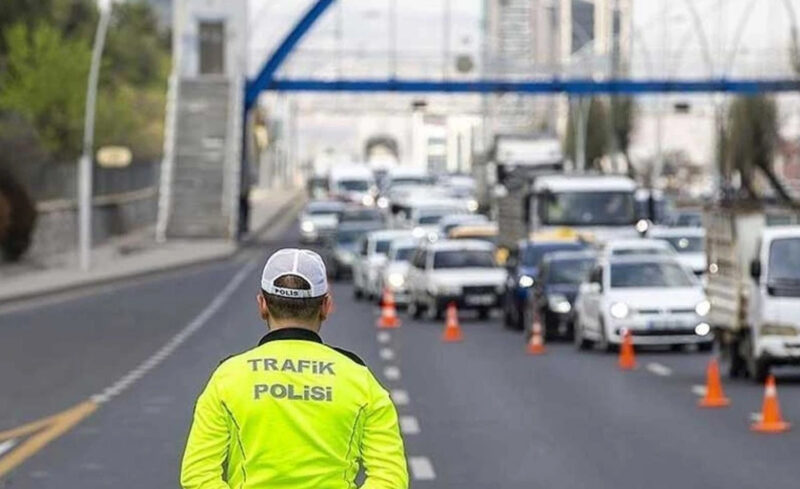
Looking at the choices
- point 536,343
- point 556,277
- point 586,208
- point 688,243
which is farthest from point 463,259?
point 536,343

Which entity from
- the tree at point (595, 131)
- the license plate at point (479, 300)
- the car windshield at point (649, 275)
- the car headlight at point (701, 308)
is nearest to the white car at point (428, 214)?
the license plate at point (479, 300)

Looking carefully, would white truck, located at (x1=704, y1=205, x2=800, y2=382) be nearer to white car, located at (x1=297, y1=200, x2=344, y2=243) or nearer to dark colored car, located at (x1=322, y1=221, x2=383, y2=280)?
dark colored car, located at (x1=322, y1=221, x2=383, y2=280)

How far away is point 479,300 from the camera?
45.0 m

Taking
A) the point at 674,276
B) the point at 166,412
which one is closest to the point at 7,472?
the point at 166,412

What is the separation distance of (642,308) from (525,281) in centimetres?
697

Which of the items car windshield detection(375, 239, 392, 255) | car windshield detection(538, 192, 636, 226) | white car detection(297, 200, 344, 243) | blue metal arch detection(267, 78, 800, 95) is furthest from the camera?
blue metal arch detection(267, 78, 800, 95)

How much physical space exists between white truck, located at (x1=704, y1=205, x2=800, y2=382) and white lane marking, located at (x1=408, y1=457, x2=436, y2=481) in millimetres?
8753

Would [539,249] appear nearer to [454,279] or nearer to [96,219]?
[454,279]

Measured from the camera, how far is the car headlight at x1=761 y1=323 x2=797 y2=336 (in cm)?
2617

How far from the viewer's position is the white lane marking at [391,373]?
2845 centimetres

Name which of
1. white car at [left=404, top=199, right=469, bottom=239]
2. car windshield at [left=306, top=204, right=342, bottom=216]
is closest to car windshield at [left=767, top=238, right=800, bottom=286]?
white car at [left=404, top=199, right=469, bottom=239]

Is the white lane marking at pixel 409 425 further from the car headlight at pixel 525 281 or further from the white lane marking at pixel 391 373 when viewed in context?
the car headlight at pixel 525 281

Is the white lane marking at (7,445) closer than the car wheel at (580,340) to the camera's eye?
Yes

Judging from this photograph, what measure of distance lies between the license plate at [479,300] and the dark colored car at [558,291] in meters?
5.15
